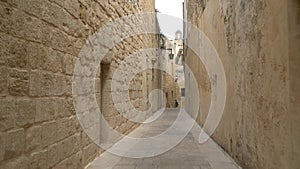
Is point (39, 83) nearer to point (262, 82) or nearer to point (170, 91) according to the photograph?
point (262, 82)

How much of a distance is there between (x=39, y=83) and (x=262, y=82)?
2034mm

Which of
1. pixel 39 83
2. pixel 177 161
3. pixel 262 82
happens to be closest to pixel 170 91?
pixel 177 161

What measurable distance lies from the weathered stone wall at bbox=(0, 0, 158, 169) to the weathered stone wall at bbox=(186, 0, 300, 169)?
6.22 ft

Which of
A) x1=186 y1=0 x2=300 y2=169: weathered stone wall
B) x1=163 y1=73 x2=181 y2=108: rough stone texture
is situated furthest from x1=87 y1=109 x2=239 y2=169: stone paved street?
x1=163 y1=73 x2=181 y2=108: rough stone texture

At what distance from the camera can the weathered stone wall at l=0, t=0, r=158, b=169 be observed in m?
1.74

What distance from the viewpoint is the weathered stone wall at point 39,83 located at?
5.70 ft

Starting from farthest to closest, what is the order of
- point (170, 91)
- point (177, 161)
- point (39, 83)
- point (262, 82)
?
point (170, 91) < point (177, 161) < point (262, 82) < point (39, 83)

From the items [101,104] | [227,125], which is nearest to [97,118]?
[101,104]

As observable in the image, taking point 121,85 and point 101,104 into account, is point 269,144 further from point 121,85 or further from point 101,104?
point 121,85

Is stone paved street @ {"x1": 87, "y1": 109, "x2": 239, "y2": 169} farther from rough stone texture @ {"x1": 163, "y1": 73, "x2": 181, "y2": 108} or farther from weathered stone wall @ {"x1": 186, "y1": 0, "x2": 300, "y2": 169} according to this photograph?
rough stone texture @ {"x1": 163, "y1": 73, "x2": 181, "y2": 108}

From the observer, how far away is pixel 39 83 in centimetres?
215

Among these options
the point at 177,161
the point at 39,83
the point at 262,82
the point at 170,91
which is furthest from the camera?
the point at 170,91

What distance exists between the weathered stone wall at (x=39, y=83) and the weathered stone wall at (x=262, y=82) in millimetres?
1895

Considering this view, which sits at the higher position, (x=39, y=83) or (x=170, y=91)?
(x=170, y=91)
